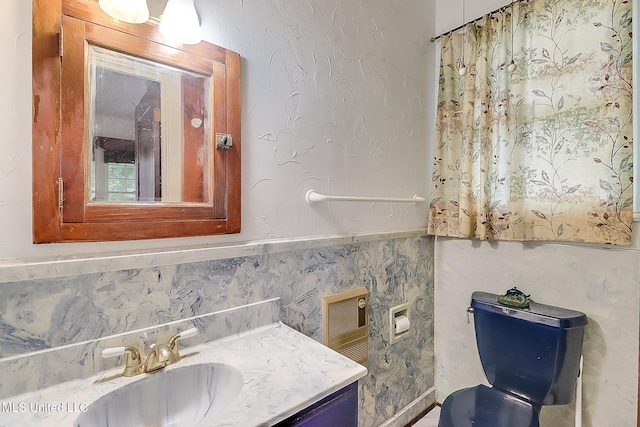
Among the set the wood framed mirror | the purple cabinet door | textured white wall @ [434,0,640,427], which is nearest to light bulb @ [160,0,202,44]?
the wood framed mirror

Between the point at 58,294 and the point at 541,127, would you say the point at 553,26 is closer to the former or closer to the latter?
the point at 541,127

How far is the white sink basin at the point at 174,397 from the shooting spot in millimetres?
748

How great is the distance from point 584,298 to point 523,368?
0.42 meters

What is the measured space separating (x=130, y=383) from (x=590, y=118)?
1.92 metres

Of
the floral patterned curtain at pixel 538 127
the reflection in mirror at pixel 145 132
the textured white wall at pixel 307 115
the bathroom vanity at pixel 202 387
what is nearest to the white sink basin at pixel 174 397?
the bathroom vanity at pixel 202 387

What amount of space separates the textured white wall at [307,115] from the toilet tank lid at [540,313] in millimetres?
525

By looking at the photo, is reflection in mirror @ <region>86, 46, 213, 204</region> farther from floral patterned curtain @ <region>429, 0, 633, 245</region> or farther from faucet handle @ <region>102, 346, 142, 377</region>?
floral patterned curtain @ <region>429, 0, 633, 245</region>

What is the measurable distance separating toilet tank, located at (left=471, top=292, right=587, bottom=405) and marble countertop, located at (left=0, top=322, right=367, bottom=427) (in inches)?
36.2

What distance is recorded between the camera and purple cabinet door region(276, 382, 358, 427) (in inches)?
27.5

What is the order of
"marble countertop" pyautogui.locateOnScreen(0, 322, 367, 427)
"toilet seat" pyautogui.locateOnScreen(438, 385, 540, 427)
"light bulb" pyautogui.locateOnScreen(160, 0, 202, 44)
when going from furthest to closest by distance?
"toilet seat" pyautogui.locateOnScreen(438, 385, 540, 427)
"light bulb" pyautogui.locateOnScreen(160, 0, 202, 44)
"marble countertop" pyautogui.locateOnScreen(0, 322, 367, 427)

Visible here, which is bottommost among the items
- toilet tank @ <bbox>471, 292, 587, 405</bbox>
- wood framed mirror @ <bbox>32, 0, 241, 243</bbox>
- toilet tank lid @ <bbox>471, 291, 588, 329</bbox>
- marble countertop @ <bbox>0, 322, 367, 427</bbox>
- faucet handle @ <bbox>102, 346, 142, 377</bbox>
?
toilet tank @ <bbox>471, 292, 587, 405</bbox>

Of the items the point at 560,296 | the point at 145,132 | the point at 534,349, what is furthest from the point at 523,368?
the point at 145,132

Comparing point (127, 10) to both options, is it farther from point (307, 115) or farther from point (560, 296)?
point (560, 296)

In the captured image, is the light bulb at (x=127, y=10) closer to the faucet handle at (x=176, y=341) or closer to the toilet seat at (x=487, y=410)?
the faucet handle at (x=176, y=341)
